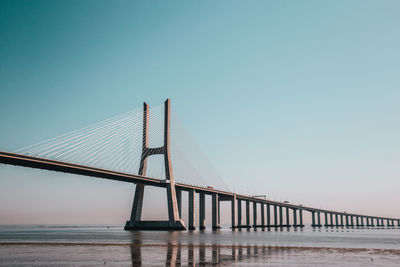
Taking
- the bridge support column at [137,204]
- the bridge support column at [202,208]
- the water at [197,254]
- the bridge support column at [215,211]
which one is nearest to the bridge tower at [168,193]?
the bridge support column at [137,204]

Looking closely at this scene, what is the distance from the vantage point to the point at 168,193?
239 ft

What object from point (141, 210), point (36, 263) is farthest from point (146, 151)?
point (36, 263)

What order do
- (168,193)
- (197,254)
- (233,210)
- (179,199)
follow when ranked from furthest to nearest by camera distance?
(233,210) < (179,199) < (168,193) < (197,254)

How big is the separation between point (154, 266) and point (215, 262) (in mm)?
3225

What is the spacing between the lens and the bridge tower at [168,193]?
72.6m

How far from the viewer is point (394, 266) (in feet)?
58.4

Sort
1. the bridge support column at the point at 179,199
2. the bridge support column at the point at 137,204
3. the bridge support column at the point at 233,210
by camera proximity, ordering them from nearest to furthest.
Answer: the bridge support column at the point at 137,204 < the bridge support column at the point at 179,199 < the bridge support column at the point at 233,210

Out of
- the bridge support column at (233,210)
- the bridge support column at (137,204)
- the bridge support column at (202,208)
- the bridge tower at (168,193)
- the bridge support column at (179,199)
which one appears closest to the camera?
the bridge tower at (168,193)

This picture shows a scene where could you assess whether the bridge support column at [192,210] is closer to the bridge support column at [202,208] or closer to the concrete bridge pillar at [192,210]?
the concrete bridge pillar at [192,210]

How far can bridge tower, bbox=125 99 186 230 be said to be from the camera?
7256 centimetres

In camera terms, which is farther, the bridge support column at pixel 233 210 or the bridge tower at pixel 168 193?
the bridge support column at pixel 233 210

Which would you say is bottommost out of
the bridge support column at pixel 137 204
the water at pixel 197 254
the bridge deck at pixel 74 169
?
the water at pixel 197 254

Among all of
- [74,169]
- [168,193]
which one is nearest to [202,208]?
[168,193]

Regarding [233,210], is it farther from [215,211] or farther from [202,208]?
[202,208]
